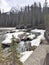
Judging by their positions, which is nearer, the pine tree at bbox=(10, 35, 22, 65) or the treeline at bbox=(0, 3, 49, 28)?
the pine tree at bbox=(10, 35, 22, 65)

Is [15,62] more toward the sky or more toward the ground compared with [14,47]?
more toward the ground

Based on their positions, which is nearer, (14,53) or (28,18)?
(14,53)

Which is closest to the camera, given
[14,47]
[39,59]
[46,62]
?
[14,47]

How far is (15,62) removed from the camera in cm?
1109

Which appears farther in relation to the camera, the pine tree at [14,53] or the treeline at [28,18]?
the treeline at [28,18]

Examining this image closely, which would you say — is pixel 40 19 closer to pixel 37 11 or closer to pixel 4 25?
pixel 37 11

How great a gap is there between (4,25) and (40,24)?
33.8m

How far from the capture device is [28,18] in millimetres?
124438

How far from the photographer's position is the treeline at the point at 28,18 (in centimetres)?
12038

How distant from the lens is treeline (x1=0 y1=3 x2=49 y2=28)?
12038cm

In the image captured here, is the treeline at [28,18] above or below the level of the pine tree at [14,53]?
below

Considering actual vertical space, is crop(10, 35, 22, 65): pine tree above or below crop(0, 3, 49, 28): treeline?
above

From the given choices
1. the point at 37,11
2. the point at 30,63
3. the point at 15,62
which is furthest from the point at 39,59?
the point at 37,11

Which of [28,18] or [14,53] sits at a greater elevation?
[14,53]
